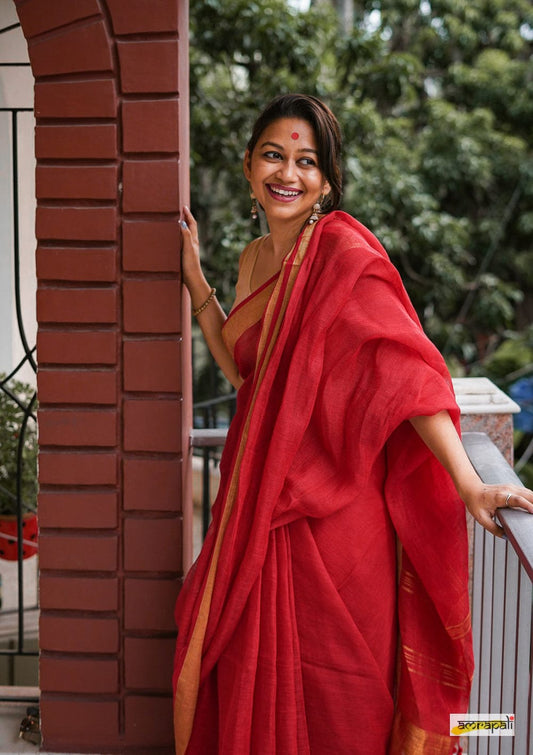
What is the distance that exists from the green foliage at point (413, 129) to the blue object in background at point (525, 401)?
1288 millimetres

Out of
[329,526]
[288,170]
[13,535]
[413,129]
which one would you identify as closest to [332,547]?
[329,526]

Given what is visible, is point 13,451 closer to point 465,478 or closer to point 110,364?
point 110,364

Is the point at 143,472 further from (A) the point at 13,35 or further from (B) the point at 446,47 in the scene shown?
(B) the point at 446,47

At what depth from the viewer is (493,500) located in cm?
166

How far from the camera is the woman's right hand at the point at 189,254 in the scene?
2.06m

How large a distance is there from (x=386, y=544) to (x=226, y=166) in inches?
192

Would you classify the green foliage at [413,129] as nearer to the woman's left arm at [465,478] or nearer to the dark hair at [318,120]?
the dark hair at [318,120]

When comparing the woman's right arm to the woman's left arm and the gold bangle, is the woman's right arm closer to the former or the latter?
the gold bangle

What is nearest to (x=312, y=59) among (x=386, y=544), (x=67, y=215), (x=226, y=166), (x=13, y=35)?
(x=226, y=166)

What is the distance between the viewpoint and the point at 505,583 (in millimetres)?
1772

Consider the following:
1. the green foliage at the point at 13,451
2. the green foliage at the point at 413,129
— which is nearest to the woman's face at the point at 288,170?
the green foliage at the point at 13,451

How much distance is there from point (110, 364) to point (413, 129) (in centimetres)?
1004

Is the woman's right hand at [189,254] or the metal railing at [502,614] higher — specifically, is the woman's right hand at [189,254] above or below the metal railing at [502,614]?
above

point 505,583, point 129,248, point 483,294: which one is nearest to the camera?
point 505,583
